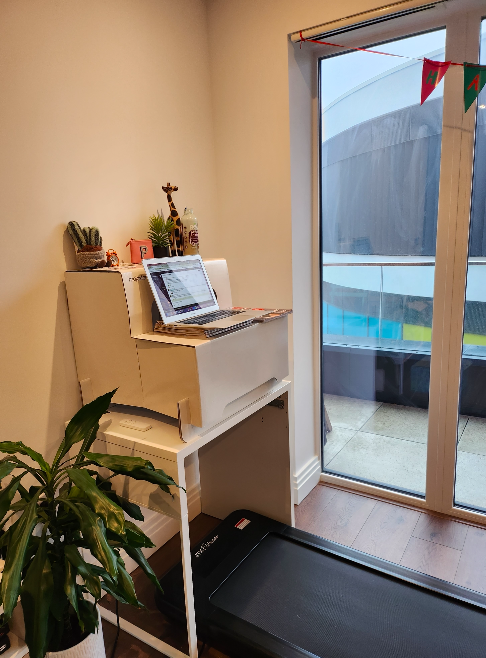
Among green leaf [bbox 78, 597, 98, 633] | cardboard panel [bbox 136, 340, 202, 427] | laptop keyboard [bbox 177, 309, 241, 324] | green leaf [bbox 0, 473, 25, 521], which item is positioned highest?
laptop keyboard [bbox 177, 309, 241, 324]

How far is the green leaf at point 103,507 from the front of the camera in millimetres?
1076

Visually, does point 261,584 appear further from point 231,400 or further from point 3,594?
point 3,594

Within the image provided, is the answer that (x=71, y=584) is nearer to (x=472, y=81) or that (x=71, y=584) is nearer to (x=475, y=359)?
(x=475, y=359)

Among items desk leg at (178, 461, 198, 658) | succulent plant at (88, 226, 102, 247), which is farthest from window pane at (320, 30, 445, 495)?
desk leg at (178, 461, 198, 658)

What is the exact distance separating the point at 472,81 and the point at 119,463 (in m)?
1.83

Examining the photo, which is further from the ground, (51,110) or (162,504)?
(51,110)

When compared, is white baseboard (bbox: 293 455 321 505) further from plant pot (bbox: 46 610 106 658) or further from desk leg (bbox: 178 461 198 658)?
plant pot (bbox: 46 610 106 658)

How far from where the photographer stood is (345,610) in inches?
61.7

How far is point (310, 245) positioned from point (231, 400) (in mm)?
1094

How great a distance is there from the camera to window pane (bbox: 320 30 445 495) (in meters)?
2.04

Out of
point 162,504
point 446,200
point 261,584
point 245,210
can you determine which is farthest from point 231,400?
point 446,200

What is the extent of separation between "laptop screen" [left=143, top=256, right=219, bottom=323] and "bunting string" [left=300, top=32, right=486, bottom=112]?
1.13m

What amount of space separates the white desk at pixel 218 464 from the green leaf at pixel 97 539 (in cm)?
29

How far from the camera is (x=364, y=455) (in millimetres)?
2463
